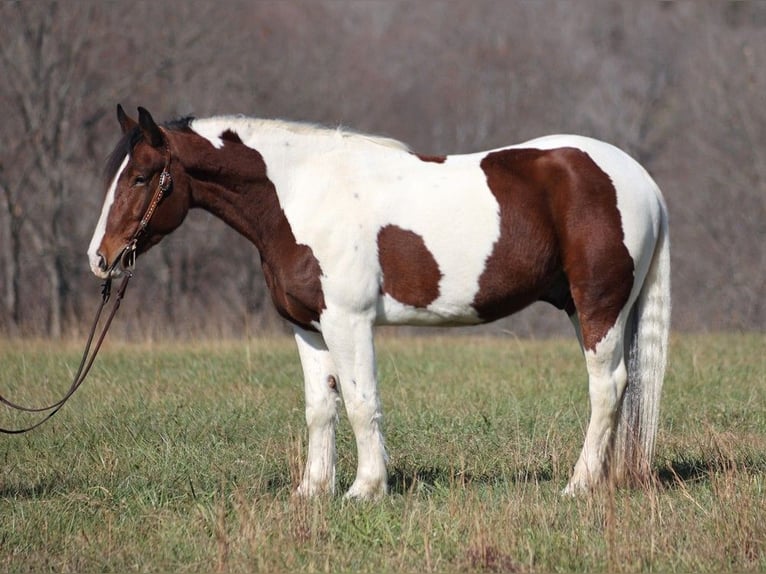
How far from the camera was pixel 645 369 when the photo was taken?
6.19 m

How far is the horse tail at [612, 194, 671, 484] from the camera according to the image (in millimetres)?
6094

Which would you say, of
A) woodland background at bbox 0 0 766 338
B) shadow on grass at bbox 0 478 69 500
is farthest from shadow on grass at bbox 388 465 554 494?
woodland background at bbox 0 0 766 338

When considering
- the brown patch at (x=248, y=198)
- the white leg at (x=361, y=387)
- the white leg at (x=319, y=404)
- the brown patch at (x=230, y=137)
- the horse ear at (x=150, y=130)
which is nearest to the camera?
the horse ear at (x=150, y=130)

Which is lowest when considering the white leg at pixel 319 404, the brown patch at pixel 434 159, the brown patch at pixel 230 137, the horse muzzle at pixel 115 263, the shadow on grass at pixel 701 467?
the shadow on grass at pixel 701 467

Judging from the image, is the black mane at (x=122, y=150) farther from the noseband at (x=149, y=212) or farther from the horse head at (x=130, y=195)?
the noseband at (x=149, y=212)

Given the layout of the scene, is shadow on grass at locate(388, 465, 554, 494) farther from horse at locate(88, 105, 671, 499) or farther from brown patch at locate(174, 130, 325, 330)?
brown patch at locate(174, 130, 325, 330)

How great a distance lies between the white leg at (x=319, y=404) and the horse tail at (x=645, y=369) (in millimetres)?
1580

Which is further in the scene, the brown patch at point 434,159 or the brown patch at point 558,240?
the brown patch at point 434,159

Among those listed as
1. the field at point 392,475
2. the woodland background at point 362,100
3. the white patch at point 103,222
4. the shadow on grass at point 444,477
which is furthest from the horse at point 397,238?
the woodland background at point 362,100

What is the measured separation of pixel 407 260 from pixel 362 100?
27297mm

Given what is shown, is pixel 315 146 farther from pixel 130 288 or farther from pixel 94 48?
pixel 130 288

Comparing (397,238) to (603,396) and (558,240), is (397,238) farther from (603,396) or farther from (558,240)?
(603,396)

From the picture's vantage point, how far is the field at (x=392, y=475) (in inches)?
195

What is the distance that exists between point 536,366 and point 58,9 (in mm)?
17263
